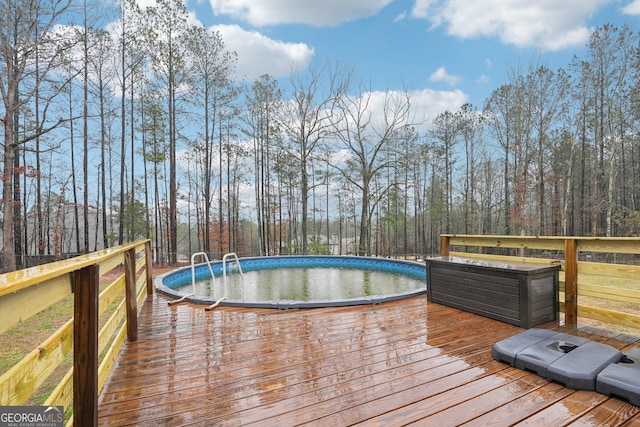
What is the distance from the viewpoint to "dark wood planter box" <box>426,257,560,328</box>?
2912 millimetres

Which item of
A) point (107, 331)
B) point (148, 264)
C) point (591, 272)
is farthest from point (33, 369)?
point (591, 272)

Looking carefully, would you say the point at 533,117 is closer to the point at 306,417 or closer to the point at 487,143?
the point at 487,143

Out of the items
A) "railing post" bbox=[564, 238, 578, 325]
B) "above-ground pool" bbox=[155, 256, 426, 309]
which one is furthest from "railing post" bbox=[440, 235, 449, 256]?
"railing post" bbox=[564, 238, 578, 325]

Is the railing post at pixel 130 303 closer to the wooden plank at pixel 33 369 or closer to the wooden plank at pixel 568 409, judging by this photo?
the wooden plank at pixel 33 369

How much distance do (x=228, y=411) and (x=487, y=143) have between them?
18574 millimetres

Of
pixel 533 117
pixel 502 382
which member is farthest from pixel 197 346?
pixel 533 117

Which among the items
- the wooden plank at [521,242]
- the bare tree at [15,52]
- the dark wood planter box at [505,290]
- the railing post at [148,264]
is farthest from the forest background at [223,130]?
the dark wood planter box at [505,290]

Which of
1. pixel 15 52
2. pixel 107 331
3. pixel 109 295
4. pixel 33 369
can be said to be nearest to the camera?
pixel 33 369

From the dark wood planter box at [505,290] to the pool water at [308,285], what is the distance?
5.67 ft

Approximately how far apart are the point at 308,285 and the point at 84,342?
6.08 metres

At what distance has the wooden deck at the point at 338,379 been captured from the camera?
1.59 meters

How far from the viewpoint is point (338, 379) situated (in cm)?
197

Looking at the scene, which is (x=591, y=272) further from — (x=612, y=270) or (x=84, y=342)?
(x=84, y=342)

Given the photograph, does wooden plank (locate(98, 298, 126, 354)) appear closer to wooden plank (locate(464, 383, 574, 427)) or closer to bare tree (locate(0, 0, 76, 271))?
wooden plank (locate(464, 383, 574, 427))
